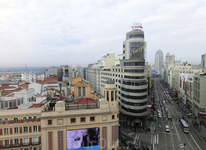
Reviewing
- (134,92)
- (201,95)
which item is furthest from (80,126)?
(201,95)

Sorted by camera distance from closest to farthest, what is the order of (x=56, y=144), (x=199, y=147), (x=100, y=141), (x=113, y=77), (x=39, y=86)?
(x=56, y=144) < (x=100, y=141) < (x=199, y=147) < (x=39, y=86) < (x=113, y=77)

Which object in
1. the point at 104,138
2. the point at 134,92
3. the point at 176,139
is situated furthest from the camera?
the point at 134,92

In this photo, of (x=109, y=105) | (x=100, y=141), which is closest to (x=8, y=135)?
(x=100, y=141)

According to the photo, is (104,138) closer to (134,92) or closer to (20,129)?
(20,129)

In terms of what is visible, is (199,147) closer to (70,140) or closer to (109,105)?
(109,105)

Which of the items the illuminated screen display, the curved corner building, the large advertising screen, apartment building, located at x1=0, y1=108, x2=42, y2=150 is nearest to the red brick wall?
the illuminated screen display

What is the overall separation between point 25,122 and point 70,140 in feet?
32.4

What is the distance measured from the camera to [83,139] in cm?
2962

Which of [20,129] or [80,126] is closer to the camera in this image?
[80,126]

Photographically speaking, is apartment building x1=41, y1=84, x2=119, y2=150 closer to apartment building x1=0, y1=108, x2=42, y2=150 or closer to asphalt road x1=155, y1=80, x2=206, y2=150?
apartment building x1=0, y1=108, x2=42, y2=150

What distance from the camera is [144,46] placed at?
63.2 metres

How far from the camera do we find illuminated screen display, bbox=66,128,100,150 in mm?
29172

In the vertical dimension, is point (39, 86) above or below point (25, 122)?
above

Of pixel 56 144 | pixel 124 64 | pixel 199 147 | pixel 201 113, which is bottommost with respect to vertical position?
pixel 199 147
